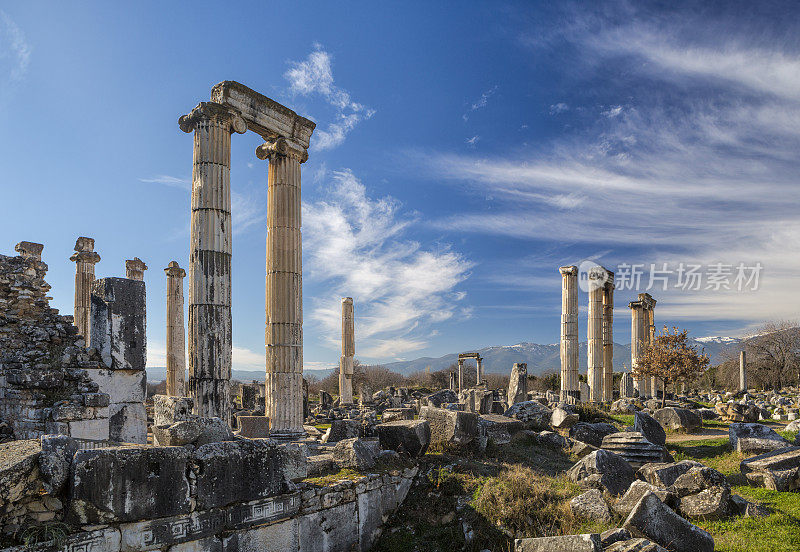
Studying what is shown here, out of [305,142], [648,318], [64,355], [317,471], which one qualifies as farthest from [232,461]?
[648,318]

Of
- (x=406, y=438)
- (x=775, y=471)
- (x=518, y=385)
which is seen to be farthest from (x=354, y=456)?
(x=518, y=385)

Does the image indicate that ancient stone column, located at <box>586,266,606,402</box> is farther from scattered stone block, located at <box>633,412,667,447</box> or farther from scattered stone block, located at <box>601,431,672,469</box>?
scattered stone block, located at <box>601,431,672,469</box>

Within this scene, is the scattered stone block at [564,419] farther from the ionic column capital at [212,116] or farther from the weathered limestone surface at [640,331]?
the weathered limestone surface at [640,331]

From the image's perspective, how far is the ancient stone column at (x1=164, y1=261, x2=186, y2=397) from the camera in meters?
24.1

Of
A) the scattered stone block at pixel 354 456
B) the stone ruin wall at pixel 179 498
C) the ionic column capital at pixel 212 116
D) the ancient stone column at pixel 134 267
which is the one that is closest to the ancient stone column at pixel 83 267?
the ancient stone column at pixel 134 267

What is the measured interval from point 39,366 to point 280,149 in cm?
820

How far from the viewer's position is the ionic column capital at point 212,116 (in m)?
12.6

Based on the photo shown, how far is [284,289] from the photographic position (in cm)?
1480

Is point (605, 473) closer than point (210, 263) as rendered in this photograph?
Yes

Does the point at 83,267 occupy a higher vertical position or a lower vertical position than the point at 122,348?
higher

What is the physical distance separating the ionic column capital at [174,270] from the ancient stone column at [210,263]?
15956mm

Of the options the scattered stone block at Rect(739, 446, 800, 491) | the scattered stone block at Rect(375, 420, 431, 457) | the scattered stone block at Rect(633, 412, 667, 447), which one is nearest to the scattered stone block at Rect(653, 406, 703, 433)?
the scattered stone block at Rect(633, 412, 667, 447)

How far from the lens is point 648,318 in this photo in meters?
38.3

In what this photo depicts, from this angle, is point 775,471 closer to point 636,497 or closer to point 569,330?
point 636,497
